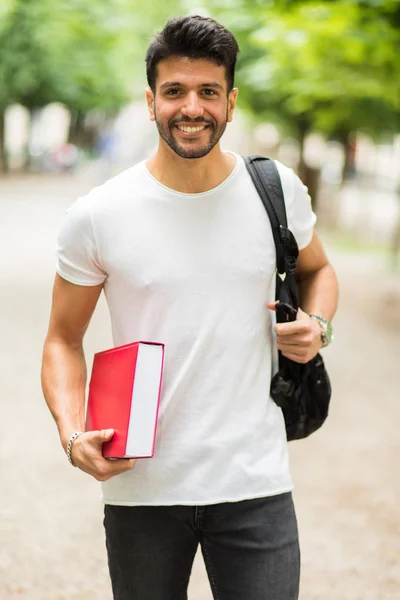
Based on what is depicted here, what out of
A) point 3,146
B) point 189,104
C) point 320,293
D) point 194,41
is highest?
point 3,146

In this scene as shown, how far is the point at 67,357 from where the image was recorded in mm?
2551

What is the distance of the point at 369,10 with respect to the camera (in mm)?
8492

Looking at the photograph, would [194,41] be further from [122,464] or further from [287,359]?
[122,464]

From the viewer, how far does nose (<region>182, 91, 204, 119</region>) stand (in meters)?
2.31

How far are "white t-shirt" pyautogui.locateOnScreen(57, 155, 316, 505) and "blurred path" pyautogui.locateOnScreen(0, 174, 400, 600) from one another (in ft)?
7.14

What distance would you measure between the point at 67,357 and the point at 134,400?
38 centimetres

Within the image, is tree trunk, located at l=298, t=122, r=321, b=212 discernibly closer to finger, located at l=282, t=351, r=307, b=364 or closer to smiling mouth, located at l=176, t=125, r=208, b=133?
finger, located at l=282, t=351, r=307, b=364

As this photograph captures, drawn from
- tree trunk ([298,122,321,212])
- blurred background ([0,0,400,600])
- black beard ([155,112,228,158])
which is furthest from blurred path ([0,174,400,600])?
tree trunk ([298,122,321,212])

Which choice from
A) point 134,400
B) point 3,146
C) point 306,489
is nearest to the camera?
point 134,400

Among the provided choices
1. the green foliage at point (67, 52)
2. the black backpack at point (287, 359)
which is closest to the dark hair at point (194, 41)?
the black backpack at point (287, 359)

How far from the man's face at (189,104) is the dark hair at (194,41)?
2 cm

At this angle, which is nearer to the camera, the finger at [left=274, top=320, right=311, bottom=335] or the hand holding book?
the hand holding book

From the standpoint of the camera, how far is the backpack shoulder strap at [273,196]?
2488mm

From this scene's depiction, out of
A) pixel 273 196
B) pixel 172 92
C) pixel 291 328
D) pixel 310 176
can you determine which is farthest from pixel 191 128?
pixel 310 176
